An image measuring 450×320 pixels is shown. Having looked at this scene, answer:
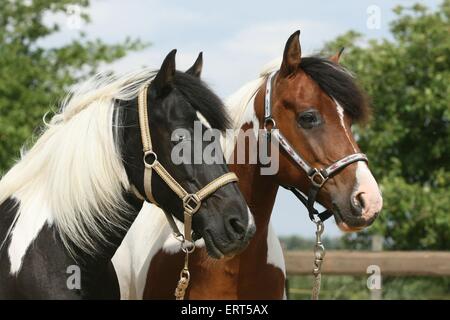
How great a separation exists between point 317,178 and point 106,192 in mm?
1190

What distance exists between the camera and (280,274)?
4.34 metres

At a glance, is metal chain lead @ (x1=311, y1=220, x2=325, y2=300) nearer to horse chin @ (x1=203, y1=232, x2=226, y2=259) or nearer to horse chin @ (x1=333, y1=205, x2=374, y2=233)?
horse chin @ (x1=333, y1=205, x2=374, y2=233)

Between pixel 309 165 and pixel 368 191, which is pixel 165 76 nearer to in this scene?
pixel 309 165

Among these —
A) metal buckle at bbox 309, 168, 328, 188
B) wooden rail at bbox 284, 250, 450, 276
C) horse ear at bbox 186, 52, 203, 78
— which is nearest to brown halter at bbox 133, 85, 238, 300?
horse ear at bbox 186, 52, 203, 78

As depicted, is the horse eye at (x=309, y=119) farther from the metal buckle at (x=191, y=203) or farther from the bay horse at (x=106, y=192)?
the metal buckle at (x=191, y=203)

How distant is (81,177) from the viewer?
3287 mm

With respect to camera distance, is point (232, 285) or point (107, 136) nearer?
point (107, 136)

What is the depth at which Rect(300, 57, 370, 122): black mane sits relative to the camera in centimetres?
409

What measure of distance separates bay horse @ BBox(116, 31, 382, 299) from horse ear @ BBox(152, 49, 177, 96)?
0.92 metres

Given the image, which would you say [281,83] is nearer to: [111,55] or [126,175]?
[126,175]

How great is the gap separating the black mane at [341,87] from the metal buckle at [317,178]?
378 millimetres

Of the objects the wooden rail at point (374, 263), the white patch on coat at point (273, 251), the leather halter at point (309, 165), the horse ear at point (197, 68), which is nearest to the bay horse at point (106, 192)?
the horse ear at point (197, 68)
